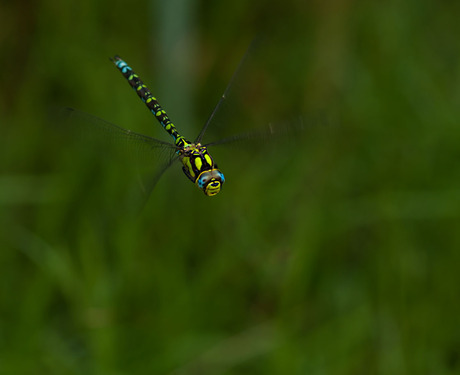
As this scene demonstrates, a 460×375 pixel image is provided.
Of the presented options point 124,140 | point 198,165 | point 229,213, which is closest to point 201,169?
point 198,165

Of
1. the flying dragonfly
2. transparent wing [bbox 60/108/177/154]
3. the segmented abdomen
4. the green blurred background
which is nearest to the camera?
transparent wing [bbox 60/108/177/154]

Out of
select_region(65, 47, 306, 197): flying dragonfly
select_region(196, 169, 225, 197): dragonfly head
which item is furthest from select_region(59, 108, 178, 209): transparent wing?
select_region(196, 169, 225, 197): dragonfly head

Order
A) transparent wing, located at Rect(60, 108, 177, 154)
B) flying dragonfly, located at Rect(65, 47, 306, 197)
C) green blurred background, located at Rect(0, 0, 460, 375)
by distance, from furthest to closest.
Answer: green blurred background, located at Rect(0, 0, 460, 375) → flying dragonfly, located at Rect(65, 47, 306, 197) → transparent wing, located at Rect(60, 108, 177, 154)

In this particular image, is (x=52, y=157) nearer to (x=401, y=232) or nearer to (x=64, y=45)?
(x=64, y=45)

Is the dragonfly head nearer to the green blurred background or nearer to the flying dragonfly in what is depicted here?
the flying dragonfly

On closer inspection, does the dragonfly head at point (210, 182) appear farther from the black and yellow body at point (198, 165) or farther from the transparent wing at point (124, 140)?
the transparent wing at point (124, 140)

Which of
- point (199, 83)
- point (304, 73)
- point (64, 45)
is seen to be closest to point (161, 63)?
point (199, 83)

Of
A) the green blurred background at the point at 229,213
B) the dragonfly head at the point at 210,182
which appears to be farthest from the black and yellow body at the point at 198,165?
the green blurred background at the point at 229,213
